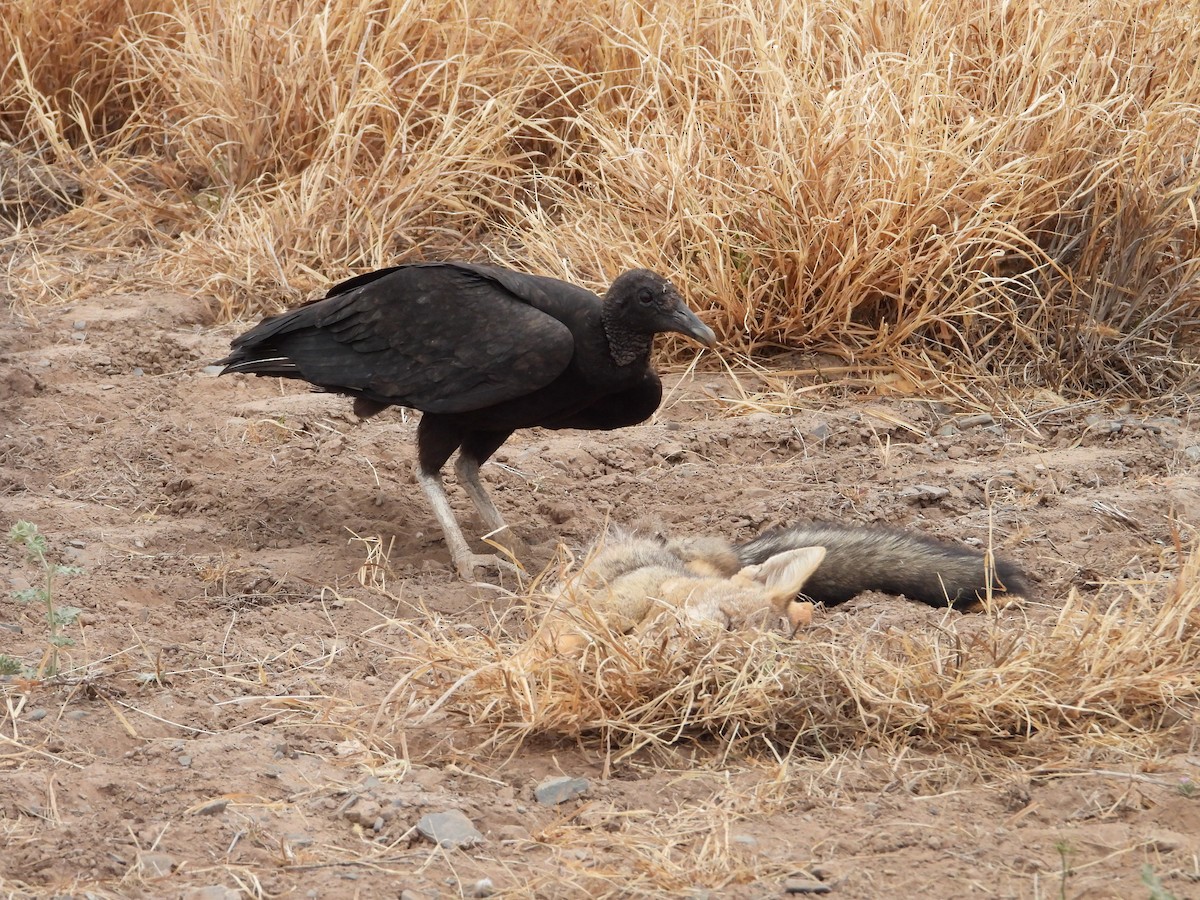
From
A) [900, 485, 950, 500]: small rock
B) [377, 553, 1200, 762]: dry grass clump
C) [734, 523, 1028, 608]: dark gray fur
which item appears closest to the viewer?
[377, 553, 1200, 762]: dry grass clump

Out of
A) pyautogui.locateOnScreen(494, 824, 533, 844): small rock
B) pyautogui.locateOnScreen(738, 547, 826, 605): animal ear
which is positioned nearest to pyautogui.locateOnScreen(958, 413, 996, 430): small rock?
pyautogui.locateOnScreen(738, 547, 826, 605): animal ear

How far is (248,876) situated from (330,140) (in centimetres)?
478

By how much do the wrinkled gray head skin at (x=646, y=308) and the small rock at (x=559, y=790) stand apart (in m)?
1.94

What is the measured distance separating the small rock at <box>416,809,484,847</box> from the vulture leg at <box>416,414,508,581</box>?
1.87m

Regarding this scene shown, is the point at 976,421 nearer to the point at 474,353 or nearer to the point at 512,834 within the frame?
the point at 474,353

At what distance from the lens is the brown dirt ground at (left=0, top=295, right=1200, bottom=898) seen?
8.63 feet

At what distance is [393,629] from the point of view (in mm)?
3916

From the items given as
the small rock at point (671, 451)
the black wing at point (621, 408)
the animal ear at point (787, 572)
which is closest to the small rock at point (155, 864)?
the animal ear at point (787, 572)

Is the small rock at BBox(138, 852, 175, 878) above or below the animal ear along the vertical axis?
below

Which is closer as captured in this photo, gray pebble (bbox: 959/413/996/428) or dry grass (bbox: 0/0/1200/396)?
gray pebble (bbox: 959/413/996/428)

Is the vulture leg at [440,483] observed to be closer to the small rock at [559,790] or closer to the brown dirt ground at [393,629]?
the brown dirt ground at [393,629]

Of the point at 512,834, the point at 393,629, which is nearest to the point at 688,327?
the point at 393,629

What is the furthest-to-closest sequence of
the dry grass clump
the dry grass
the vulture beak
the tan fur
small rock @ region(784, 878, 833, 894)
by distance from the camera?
the dry grass < the vulture beak < the tan fur < the dry grass clump < small rock @ region(784, 878, 833, 894)

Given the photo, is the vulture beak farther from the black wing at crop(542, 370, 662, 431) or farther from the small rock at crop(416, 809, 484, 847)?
the small rock at crop(416, 809, 484, 847)
